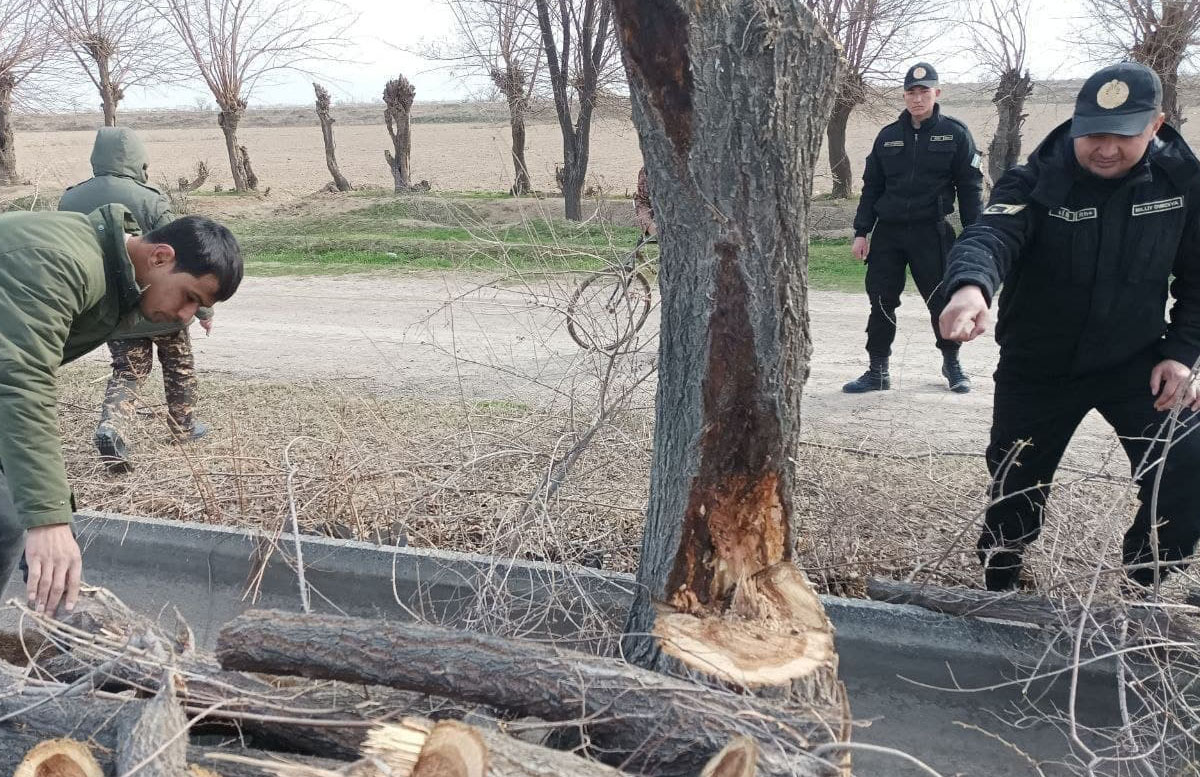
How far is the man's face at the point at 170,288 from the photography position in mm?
3107

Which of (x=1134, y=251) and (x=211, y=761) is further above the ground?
(x=1134, y=251)

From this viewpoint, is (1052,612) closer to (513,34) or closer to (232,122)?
(513,34)

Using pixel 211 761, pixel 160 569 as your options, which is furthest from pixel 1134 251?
pixel 160 569

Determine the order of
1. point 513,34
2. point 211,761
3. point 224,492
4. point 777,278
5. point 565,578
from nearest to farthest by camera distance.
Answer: point 211,761 < point 777,278 < point 565,578 < point 224,492 < point 513,34

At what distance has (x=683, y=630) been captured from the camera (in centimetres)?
272

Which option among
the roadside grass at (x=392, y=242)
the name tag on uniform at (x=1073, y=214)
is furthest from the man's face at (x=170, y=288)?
the roadside grass at (x=392, y=242)

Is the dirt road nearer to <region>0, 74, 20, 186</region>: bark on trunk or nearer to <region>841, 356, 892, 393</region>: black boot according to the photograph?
<region>841, 356, 892, 393</region>: black boot

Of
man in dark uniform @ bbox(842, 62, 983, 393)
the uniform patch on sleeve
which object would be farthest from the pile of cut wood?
man in dark uniform @ bbox(842, 62, 983, 393)

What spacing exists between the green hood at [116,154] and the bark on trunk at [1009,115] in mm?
12473


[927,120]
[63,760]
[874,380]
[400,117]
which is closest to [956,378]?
[874,380]

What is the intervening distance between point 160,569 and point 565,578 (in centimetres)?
184

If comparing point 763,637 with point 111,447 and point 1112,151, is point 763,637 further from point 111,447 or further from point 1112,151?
point 111,447

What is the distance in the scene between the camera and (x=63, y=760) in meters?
2.22

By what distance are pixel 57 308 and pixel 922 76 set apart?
5455 mm
